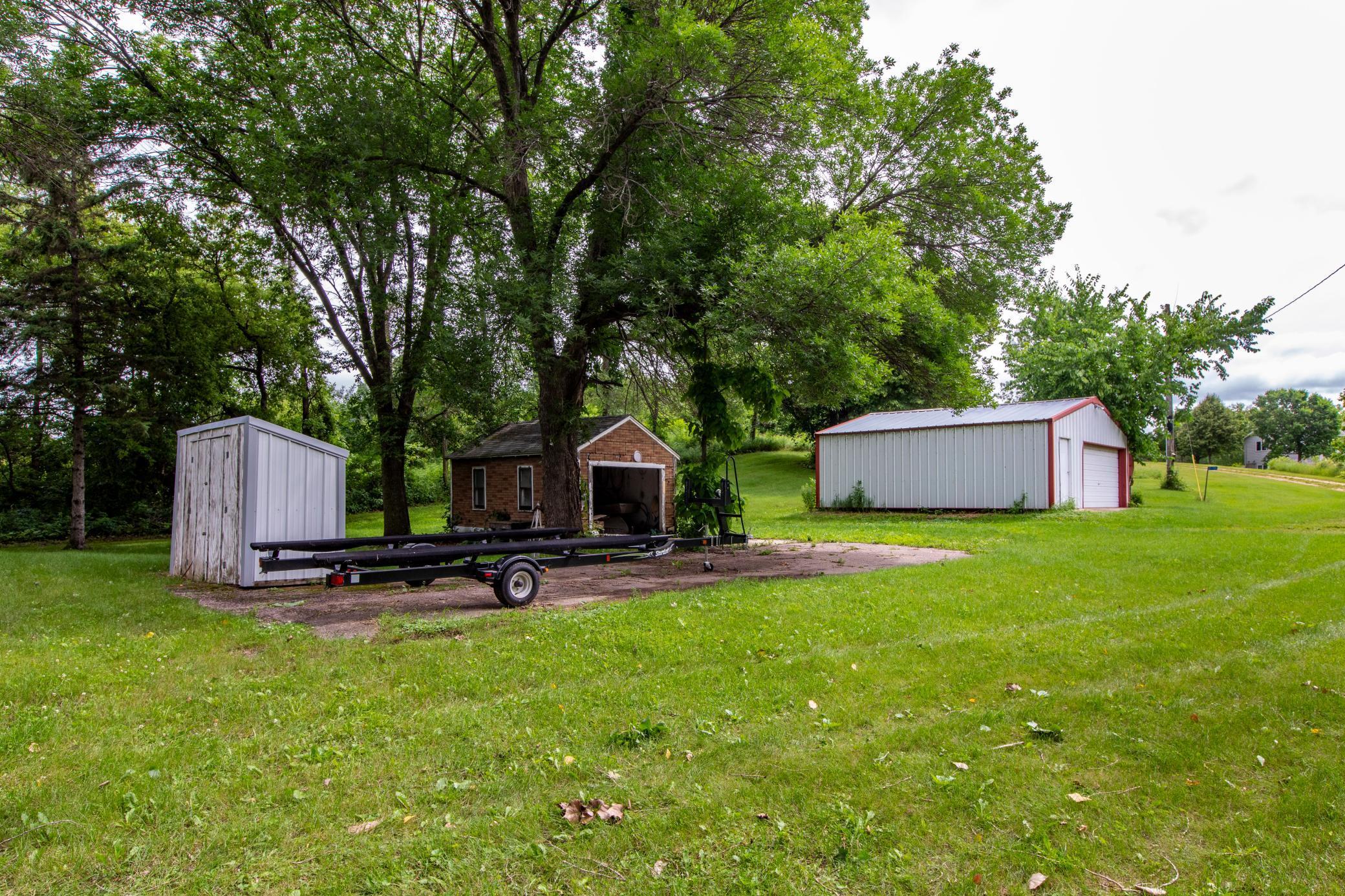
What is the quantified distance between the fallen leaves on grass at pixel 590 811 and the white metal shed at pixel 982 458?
20004 mm

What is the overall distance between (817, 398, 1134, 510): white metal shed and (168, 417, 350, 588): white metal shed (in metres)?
16.8

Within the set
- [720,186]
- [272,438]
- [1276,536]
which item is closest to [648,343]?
[720,186]

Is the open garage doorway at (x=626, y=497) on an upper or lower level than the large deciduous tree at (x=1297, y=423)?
lower

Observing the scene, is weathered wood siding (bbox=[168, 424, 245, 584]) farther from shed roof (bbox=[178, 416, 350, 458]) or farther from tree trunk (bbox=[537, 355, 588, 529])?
tree trunk (bbox=[537, 355, 588, 529])

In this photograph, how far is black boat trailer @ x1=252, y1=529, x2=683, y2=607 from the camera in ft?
25.1

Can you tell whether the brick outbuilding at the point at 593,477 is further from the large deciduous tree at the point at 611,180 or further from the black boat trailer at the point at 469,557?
the black boat trailer at the point at 469,557

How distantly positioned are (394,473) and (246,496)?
6.67 m

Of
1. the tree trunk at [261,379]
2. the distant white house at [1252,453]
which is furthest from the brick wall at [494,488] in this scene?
the distant white house at [1252,453]

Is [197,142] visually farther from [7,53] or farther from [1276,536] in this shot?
[1276,536]

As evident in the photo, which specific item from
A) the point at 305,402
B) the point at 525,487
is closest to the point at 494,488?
the point at 525,487

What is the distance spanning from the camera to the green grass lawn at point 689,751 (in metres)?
2.86

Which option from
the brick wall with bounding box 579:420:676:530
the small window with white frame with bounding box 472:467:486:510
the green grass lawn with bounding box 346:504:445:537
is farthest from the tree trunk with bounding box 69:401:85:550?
the brick wall with bounding box 579:420:676:530

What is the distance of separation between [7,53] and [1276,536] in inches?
908

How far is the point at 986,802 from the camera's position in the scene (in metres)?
3.33
